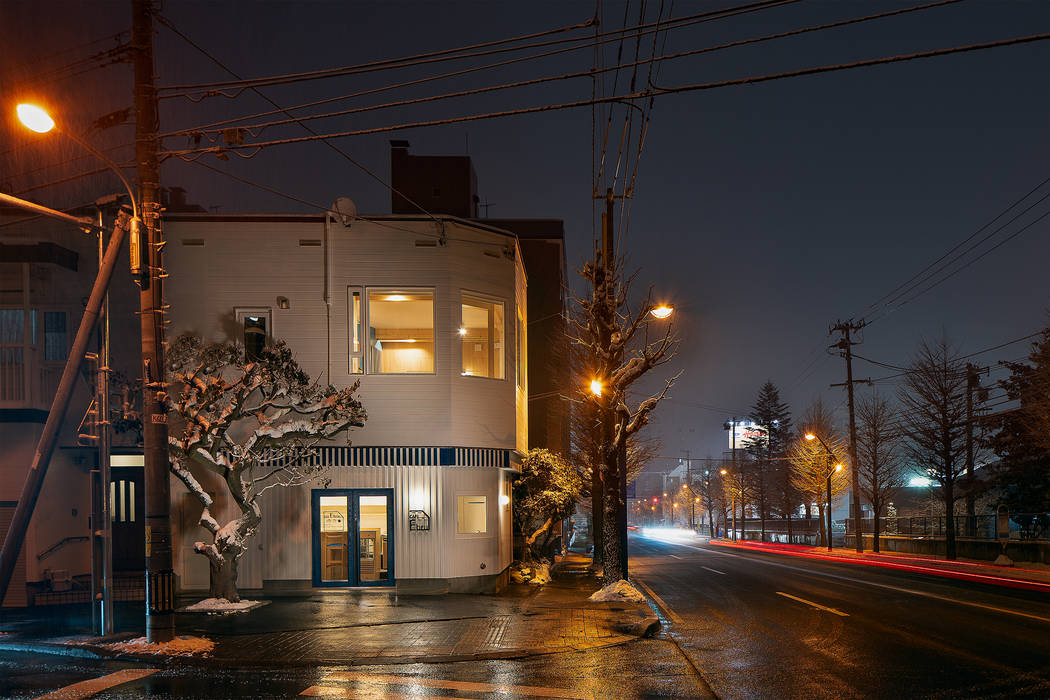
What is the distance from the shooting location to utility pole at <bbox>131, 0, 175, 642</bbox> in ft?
41.3

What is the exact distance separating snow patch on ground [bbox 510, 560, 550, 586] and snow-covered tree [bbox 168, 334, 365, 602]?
8226mm

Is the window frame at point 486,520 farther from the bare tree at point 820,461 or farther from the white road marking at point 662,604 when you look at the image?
the bare tree at point 820,461

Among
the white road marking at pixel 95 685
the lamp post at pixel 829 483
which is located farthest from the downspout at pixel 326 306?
the lamp post at pixel 829 483

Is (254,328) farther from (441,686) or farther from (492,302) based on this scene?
(441,686)

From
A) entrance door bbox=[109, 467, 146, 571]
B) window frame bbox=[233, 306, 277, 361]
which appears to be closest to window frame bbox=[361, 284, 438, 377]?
window frame bbox=[233, 306, 277, 361]

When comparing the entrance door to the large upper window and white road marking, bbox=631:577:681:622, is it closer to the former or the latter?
the large upper window

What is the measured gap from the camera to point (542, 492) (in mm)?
24391

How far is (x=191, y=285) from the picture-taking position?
784 inches

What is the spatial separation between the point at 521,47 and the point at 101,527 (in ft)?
34.2

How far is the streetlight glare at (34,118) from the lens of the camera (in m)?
10.7

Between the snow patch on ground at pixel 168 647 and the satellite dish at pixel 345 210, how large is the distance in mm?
10440

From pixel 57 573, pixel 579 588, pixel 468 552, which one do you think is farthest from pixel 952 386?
pixel 57 573

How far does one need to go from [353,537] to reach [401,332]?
5104 mm

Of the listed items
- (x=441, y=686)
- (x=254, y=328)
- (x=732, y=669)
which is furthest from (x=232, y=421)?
(x=732, y=669)
